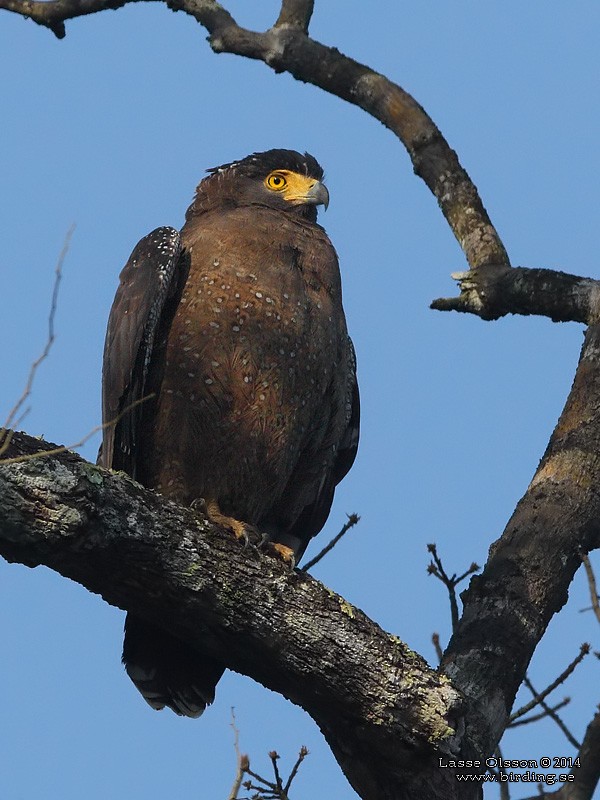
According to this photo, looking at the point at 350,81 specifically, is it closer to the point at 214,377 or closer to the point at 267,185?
the point at 267,185

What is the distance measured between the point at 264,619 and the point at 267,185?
12.6ft

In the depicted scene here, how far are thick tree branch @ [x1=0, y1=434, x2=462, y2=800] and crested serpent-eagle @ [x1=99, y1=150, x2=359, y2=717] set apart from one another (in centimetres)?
138

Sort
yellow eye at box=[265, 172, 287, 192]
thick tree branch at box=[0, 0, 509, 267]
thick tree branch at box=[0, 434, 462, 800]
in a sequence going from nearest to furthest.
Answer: thick tree branch at box=[0, 434, 462, 800] < thick tree branch at box=[0, 0, 509, 267] < yellow eye at box=[265, 172, 287, 192]

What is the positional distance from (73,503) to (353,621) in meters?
1.27

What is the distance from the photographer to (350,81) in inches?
287

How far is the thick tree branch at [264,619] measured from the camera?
13.0ft

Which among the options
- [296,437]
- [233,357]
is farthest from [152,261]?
[296,437]

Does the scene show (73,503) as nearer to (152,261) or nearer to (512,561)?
(512,561)

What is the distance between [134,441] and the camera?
6176 millimetres

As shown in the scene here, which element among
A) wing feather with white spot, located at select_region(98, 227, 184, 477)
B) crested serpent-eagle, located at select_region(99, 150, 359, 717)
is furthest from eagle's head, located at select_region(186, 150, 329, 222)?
wing feather with white spot, located at select_region(98, 227, 184, 477)

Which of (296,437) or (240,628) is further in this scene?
(296,437)

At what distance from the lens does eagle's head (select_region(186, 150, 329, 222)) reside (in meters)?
7.28

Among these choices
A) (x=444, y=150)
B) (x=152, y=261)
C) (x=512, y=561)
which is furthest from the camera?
(x=444, y=150)

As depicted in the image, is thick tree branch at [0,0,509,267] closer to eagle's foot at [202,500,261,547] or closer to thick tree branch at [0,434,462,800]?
eagle's foot at [202,500,261,547]
